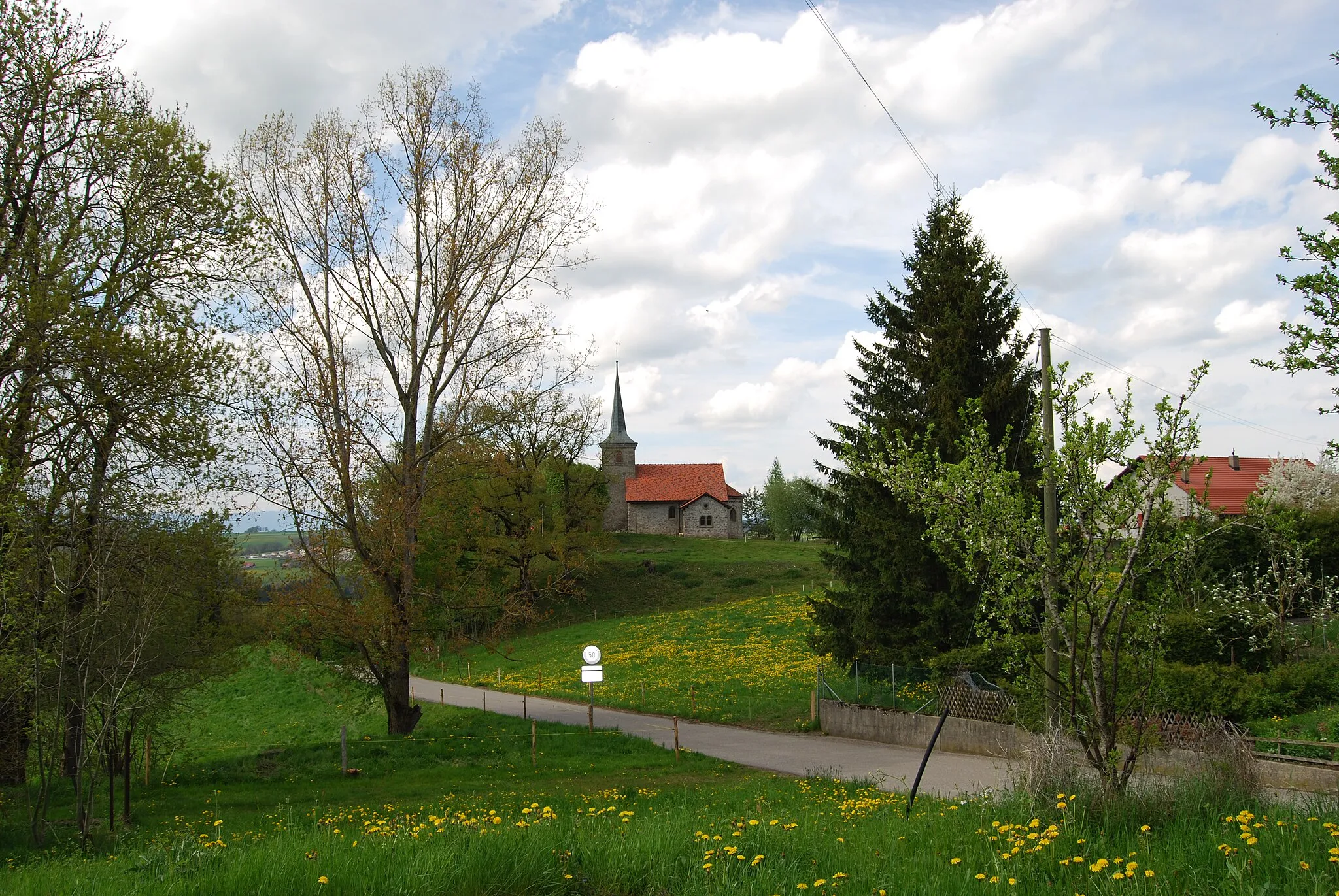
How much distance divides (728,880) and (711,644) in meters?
35.5

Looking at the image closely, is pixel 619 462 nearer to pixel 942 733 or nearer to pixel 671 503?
pixel 671 503

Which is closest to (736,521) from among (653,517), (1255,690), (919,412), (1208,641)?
(653,517)

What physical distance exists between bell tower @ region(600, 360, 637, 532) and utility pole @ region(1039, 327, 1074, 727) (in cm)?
7373

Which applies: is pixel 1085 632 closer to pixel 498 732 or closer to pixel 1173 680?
pixel 1173 680

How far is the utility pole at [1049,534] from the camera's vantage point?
319 inches

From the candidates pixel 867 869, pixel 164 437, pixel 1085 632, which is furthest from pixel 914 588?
pixel 867 869

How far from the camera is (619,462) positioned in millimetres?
92188

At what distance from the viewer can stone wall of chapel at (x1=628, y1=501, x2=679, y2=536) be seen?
89062mm

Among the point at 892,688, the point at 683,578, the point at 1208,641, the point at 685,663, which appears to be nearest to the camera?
the point at 1208,641

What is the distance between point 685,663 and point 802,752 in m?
15.9

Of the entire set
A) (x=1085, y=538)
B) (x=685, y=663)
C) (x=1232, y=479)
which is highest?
(x=1232, y=479)

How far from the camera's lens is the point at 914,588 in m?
23.3

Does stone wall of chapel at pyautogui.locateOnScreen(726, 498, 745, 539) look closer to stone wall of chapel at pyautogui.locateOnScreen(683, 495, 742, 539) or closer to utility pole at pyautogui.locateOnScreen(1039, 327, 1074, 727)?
stone wall of chapel at pyautogui.locateOnScreen(683, 495, 742, 539)

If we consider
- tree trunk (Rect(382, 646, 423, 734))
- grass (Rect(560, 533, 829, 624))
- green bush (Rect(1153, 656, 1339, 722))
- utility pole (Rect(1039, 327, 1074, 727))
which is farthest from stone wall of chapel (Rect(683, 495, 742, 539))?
utility pole (Rect(1039, 327, 1074, 727))
